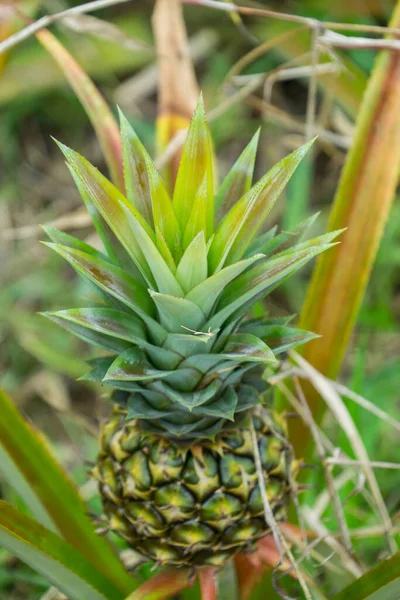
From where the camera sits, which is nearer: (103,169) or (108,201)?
(108,201)

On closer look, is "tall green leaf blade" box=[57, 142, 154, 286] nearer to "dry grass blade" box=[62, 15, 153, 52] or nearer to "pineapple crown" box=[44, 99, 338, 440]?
"pineapple crown" box=[44, 99, 338, 440]

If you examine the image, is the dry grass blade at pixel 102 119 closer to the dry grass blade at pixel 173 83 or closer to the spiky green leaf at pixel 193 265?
the dry grass blade at pixel 173 83

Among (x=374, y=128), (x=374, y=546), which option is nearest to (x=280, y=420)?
(x=374, y=128)

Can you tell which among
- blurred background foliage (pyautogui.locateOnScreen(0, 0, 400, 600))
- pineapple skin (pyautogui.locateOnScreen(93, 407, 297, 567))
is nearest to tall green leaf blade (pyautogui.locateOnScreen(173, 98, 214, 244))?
pineapple skin (pyautogui.locateOnScreen(93, 407, 297, 567))

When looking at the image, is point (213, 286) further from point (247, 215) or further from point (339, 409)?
point (339, 409)

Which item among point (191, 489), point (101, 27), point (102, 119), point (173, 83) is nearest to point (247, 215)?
point (191, 489)

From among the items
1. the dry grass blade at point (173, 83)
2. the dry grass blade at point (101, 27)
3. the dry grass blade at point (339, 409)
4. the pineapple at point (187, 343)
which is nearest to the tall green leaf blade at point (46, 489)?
the pineapple at point (187, 343)

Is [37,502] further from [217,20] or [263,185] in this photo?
[217,20]
